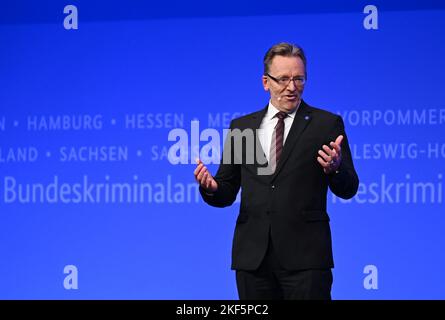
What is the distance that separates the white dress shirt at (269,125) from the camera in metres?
3.43

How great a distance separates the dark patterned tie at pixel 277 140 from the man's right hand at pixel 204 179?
0.25 m

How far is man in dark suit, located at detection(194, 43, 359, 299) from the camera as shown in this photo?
10.7 feet

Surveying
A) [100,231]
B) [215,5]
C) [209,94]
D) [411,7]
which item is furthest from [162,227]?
Answer: [411,7]

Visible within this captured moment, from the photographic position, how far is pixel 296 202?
3311 millimetres

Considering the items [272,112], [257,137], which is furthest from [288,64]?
[257,137]

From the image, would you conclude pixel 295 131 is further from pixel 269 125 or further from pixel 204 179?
pixel 204 179

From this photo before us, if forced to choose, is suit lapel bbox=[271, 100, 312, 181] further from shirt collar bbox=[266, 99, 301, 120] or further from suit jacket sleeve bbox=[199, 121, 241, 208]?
suit jacket sleeve bbox=[199, 121, 241, 208]

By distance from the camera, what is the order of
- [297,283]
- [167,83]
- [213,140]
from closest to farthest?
[297,283] < [213,140] < [167,83]

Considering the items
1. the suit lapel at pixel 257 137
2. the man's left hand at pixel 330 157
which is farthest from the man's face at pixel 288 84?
the man's left hand at pixel 330 157

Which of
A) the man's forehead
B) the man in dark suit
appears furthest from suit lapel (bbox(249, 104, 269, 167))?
the man's forehead

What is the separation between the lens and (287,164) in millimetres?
3342

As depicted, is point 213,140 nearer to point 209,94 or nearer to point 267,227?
point 209,94

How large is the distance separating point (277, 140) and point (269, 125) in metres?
0.09

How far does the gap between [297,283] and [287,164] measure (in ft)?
1.50
